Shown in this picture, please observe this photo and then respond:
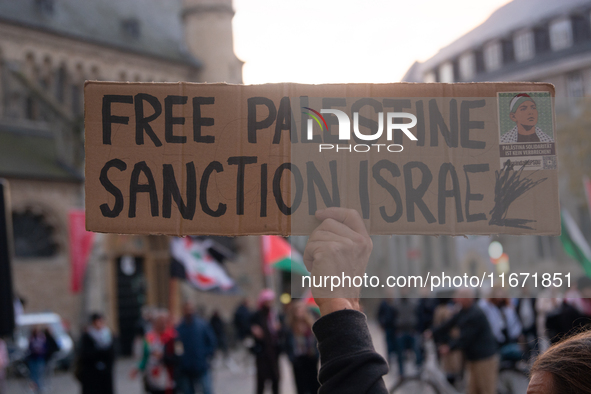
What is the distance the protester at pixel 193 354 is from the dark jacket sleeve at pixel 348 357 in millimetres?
8135

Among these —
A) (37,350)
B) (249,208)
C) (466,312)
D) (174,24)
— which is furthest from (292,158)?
(174,24)

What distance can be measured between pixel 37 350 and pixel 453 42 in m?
36.2

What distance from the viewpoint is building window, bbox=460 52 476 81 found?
137 ft

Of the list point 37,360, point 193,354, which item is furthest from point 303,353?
point 37,360

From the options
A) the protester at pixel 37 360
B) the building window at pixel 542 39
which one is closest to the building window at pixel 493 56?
the building window at pixel 542 39

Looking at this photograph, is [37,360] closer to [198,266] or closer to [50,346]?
[50,346]

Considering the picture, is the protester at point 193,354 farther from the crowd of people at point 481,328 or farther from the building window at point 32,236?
the building window at point 32,236

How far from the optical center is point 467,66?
42.3m

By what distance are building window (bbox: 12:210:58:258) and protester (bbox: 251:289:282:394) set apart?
15902mm

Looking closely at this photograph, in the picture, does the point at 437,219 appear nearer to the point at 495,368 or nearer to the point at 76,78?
the point at 495,368

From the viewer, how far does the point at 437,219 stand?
A: 6.97ft

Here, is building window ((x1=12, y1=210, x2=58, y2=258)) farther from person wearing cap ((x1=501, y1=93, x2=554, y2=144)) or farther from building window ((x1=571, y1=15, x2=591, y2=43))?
building window ((x1=571, y1=15, x2=591, y2=43))

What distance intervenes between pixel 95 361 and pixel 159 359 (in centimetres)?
86

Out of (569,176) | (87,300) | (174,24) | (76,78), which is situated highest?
(174,24)
